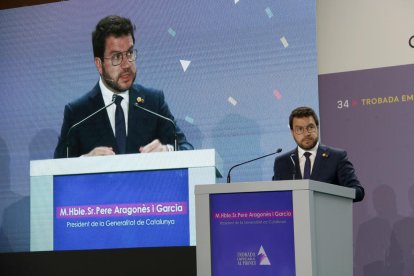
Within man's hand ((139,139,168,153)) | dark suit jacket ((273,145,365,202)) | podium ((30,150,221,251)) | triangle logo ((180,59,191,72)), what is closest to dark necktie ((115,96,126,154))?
man's hand ((139,139,168,153))

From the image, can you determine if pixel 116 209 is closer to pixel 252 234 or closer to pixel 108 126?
pixel 108 126

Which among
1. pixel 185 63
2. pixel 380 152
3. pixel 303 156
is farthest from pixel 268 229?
pixel 185 63

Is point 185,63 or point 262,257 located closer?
point 262,257

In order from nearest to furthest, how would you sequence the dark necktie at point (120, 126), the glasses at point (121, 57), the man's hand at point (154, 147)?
1. the man's hand at point (154, 147)
2. the dark necktie at point (120, 126)
3. the glasses at point (121, 57)

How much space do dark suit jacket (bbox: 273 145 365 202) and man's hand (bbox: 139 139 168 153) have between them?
1.53 meters

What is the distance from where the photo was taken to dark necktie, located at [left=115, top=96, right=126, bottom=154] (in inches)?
227

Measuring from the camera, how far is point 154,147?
568 centimetres

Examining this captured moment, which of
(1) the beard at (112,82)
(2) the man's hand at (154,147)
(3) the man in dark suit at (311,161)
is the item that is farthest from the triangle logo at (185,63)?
(3) the man in dark suit at (311,161)

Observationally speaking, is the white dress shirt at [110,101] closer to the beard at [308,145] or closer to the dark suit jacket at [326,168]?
the beard at [308,145]

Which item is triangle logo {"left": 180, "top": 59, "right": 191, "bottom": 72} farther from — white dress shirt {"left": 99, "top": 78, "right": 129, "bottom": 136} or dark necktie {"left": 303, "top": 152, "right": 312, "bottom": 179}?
dark necktie {"left": 303, "top": 152, "right": 312, "bottom": 179}

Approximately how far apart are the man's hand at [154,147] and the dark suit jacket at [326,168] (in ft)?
5.03

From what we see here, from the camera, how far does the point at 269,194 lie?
276 centimetres

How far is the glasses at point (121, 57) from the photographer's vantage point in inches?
232

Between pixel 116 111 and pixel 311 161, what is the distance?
2.10 meters
